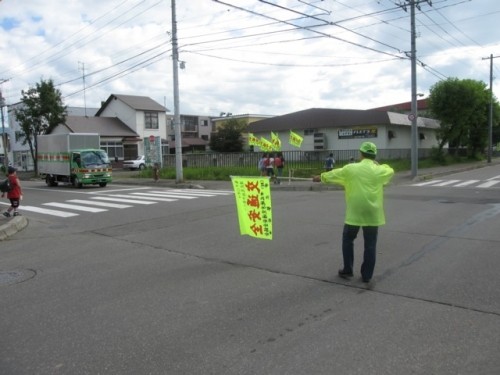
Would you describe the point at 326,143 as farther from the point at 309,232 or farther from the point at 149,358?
the point at 149,358

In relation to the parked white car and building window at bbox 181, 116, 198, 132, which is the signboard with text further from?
building window at bbox 181, 116, 198, 132

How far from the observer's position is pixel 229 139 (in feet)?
219

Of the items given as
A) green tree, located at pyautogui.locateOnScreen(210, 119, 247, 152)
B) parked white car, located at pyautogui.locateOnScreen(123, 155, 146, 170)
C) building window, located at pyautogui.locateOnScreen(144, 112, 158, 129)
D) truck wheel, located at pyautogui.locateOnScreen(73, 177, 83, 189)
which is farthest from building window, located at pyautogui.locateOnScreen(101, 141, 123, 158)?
truck wheel, located at pyautogui.locateOnScreen(73, 177, 83, 189)

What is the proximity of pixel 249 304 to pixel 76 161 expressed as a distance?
21.8 metres

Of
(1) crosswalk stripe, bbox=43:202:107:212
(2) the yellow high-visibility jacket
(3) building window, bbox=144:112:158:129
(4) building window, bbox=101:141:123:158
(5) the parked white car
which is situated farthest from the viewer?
(3) building window, bbox=144:112:158:129

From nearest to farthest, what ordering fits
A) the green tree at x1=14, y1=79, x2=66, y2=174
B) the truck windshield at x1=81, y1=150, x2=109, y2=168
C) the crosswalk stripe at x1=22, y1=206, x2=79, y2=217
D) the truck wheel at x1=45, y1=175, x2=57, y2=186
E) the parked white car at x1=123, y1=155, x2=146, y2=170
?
the crosswalk stripe at x1=22, y1=206, x2=79, y2=217 → the truck windshield at x1=81, y1=150, x2=109, y2=168 → the truck wheel at x1=45, y1=175, x2=57, y2=186 → the green tree at x1=14, y1=79, x2=66, y2=174 → the parked white car at x1=123, y1=155, x2=146, y2=170

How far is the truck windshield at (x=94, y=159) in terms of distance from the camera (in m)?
24.6

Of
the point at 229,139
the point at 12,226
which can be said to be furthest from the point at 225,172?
the point at 229,139

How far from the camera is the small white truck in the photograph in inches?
963

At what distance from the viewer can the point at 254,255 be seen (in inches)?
293

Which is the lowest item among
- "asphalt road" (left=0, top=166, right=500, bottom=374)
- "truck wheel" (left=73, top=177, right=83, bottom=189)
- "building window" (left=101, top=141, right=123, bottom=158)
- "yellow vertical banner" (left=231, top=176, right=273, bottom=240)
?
"asphalt road" (left=0, top=166, right=500, bottom=374)

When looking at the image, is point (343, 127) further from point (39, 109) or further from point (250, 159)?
point (39, 109)

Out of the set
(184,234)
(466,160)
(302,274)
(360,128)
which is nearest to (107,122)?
(360,128)

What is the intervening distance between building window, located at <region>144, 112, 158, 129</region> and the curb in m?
39.6
